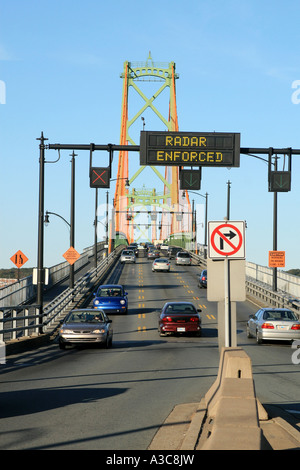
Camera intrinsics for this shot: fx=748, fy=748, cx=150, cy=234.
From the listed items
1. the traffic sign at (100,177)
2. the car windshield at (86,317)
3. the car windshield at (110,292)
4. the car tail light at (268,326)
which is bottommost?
the car windshield at (110,292)

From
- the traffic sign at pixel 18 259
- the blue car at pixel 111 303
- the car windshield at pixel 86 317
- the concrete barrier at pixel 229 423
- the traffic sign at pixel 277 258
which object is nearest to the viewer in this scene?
the concrete barrier at pixel 229 423

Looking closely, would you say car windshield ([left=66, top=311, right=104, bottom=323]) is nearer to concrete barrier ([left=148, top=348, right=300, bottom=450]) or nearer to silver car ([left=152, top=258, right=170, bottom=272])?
concrete barrier ([left=148, top=348, right=300, bottom=450])

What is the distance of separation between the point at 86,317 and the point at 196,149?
A: 7.29m

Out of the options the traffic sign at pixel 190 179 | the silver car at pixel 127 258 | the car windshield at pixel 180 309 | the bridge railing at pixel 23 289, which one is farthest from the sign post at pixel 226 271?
the silver car at pixel 127 258

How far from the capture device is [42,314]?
28000 mm

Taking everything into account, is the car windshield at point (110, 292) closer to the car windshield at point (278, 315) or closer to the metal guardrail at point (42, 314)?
the metal guardrail at point (42, 314)

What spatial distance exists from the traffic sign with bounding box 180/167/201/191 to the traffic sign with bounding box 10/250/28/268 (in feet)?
54.8

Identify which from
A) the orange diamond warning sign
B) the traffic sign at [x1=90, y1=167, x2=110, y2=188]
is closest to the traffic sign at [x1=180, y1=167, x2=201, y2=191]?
the traffic sign at [x1=90, y1=167, x2=110, y2=188]

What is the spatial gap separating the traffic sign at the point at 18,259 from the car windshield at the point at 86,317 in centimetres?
1371

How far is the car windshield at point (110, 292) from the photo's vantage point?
42.5 meters

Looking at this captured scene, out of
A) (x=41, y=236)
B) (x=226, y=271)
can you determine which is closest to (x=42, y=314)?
(x=41, y=236)

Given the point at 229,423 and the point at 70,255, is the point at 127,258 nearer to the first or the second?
the point at 70,255

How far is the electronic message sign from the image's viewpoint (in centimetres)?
2325
